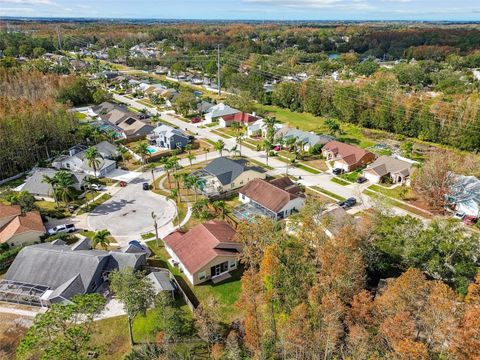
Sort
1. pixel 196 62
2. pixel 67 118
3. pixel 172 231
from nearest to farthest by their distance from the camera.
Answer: pixel 172 231, pixel 67 118, pixel 196 62

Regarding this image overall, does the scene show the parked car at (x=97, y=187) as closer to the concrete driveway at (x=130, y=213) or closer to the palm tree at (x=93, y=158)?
the palm tree at (x=93, y=158)

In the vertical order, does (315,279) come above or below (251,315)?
above

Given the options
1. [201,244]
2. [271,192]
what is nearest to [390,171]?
[271,192]

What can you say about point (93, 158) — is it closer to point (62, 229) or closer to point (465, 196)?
point (62, 229)

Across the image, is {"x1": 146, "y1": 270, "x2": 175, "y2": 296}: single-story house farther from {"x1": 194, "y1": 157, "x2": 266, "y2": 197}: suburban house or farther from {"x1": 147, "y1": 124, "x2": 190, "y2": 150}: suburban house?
{"x1": 147, "y1": 124, "x2": 190, "y2": 150}: suburban house

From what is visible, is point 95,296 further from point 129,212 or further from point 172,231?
point 129,212

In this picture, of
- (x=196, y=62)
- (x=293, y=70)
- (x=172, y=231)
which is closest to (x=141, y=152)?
(x=172, y=231)

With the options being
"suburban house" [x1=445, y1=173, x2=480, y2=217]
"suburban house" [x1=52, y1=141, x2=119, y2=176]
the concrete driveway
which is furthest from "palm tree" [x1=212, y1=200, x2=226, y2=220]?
"suburban house" [x1=445, y1=173, x2=480, y2=217]
